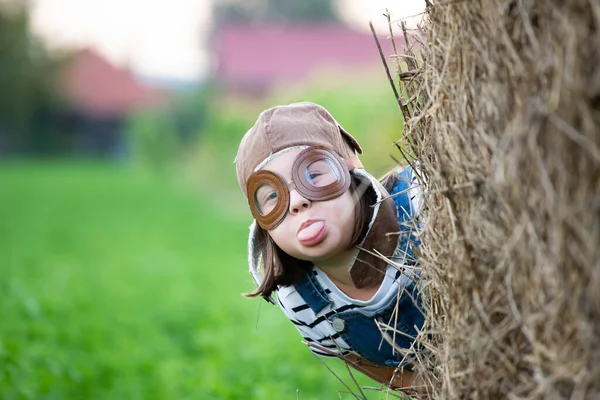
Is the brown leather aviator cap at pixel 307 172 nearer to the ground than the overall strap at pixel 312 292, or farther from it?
farther from it

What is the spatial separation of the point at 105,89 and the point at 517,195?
65.6 metres

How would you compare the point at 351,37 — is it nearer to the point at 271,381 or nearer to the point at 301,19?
the point at 301,19

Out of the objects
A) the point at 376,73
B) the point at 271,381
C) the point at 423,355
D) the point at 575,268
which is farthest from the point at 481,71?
the point at 376,73

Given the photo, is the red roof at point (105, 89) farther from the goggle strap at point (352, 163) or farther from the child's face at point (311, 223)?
the child's face at point (311, 223)

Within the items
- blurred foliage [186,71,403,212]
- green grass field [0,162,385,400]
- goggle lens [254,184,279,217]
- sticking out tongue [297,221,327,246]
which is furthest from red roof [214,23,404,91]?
sticking out tongue [297,221,327,246]

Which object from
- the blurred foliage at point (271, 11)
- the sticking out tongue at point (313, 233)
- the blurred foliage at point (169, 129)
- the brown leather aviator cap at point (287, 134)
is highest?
the blurred foliage at point (271, 11)

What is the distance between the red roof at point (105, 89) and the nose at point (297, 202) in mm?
59719

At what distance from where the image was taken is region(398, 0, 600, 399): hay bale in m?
1.91

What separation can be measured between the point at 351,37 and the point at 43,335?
45684 mm

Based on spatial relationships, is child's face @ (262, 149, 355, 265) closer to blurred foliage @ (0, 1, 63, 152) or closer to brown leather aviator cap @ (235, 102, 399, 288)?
brown leather aviator cap @ (235, 102, 399, 288)

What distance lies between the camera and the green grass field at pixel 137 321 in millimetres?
5398

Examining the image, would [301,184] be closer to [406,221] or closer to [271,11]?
[406,221]

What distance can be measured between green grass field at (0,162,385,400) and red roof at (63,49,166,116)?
46.4 metres

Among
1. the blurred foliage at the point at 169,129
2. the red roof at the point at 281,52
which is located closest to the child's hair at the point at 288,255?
the blurred foliage at the point at 169,129
